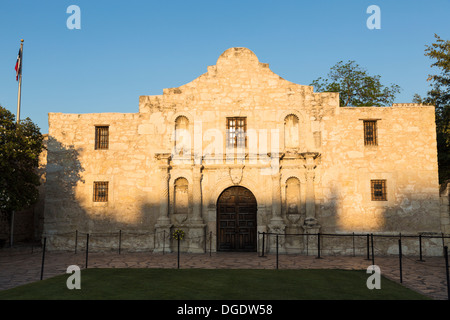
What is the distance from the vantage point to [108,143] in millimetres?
17781

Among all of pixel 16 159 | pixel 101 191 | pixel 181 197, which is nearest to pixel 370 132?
pixel 181 197

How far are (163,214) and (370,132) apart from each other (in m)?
10.3

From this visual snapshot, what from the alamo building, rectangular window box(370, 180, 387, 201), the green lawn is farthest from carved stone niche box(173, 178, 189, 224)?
rectangular window box(370, 180, 387, 201)

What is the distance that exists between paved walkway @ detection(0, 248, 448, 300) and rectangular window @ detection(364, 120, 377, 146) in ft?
16.9

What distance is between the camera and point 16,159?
617 inches

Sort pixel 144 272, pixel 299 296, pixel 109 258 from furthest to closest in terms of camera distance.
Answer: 1. pixel 109 258
2. pixel 144 272
3. pixel 299 296

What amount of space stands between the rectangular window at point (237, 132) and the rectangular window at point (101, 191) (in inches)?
248

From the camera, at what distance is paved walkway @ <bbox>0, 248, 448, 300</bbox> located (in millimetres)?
10344

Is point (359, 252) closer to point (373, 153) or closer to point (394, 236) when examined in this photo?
point (394, 236)

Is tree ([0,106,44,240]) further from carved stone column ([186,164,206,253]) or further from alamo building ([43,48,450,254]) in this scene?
carved stone column ([186,164,206,253])

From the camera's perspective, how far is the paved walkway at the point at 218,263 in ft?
33.9

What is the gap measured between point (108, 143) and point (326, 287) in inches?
502

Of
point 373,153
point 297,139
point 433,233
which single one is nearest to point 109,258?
point 297,139

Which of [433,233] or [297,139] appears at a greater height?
[297,139]
